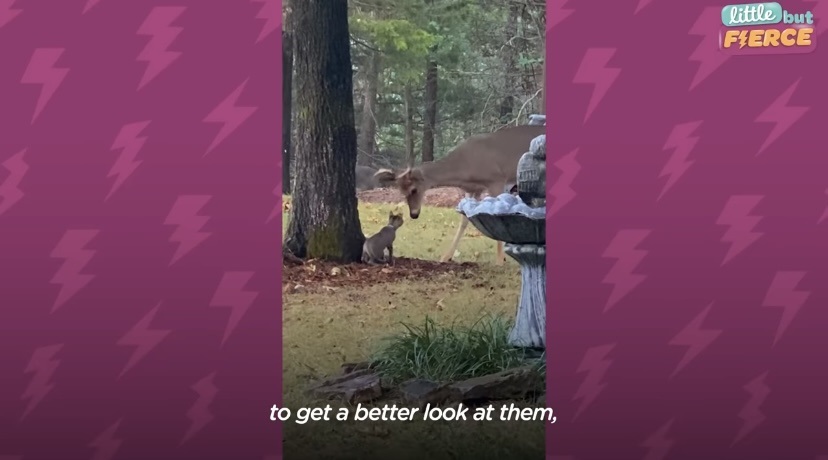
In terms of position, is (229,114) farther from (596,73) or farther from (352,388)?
(596,73)

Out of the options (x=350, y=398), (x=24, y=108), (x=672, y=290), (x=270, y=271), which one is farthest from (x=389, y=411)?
(x=24, y=108)

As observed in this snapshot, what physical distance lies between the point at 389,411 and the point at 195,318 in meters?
0.70

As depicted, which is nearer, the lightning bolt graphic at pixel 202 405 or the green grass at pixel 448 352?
the lightning bolt graphic at pixel 202 405

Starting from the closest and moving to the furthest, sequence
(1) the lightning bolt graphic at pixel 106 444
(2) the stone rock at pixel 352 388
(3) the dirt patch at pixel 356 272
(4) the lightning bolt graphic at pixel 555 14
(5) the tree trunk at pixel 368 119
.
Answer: (4) the lightning bolt graphic at pixel 555 14 < (1) the lightning bolt graphic at pixel 106 444 < (2) the stone rock at pixel 352 388 < (3) the dirt patch at pixel 356 272 < (5) the tree trunk at pixel 368 119

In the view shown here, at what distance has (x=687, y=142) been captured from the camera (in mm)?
3330

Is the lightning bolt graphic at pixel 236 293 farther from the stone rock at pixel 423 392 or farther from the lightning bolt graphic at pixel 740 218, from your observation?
the lightning bolt graphic at pixel 740 218

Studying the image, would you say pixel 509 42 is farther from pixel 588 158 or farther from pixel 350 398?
pixel 350 398

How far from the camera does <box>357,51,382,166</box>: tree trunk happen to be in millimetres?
3809

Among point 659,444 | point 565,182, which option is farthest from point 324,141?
point 659,444

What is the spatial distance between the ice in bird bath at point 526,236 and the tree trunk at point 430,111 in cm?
25

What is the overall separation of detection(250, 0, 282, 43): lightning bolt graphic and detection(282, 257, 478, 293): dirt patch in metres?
0.80

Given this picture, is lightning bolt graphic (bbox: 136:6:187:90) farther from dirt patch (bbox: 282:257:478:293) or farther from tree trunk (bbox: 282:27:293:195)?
dirt patch (bbox: 282:257:478:293)

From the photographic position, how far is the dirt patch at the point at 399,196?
386 cm

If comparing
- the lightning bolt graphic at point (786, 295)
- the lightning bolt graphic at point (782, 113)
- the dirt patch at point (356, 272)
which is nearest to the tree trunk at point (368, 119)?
the dirt patch at point (356, 272)
